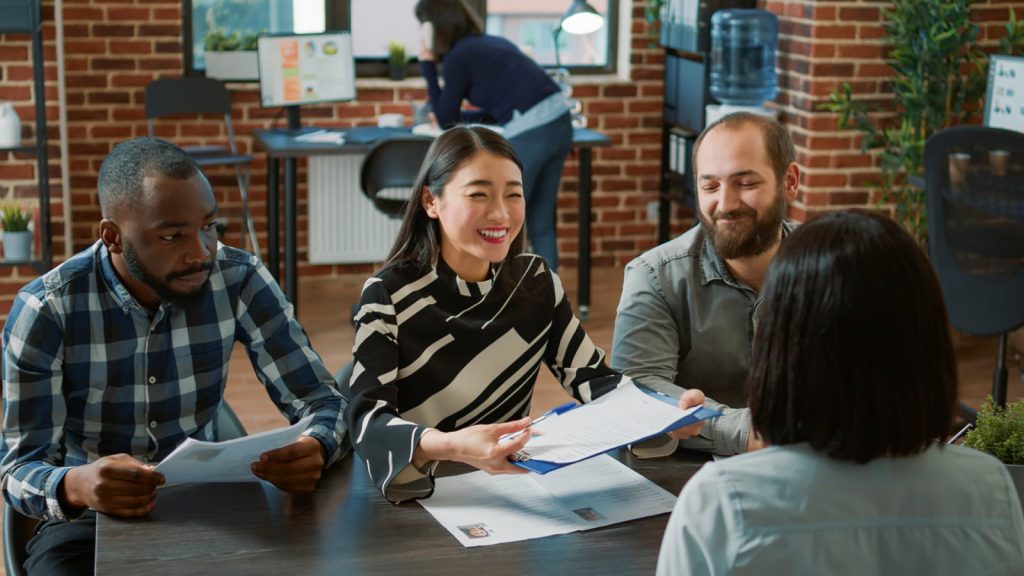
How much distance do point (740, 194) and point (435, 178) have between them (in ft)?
1.71

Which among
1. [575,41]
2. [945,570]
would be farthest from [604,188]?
[945,570]

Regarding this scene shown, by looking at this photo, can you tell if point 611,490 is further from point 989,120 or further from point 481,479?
point 989,120

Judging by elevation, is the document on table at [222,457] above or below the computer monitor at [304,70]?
below

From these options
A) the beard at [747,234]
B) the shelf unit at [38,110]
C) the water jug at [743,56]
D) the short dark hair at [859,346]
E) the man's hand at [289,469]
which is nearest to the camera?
the short dark hair at [859,346]

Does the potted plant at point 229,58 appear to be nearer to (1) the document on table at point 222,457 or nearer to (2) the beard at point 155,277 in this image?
(2) the beard at point 155,277

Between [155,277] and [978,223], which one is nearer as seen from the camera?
[155,277]

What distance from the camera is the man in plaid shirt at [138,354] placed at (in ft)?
5.83

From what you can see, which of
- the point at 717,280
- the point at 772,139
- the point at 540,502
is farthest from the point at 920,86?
the point at 540,502

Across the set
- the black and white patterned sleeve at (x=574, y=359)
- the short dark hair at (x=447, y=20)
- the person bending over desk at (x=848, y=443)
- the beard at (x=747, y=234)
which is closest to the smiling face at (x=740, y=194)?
the beard at (x=747, y=234)

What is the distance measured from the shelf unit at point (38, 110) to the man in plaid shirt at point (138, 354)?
8.65 feet

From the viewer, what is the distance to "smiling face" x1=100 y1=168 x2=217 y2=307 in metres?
1.84

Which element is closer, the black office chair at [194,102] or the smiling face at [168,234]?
the smiling face at [168,234]

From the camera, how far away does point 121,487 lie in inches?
63.0

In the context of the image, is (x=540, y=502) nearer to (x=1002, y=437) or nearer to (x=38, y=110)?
(x=1002, y=437)
